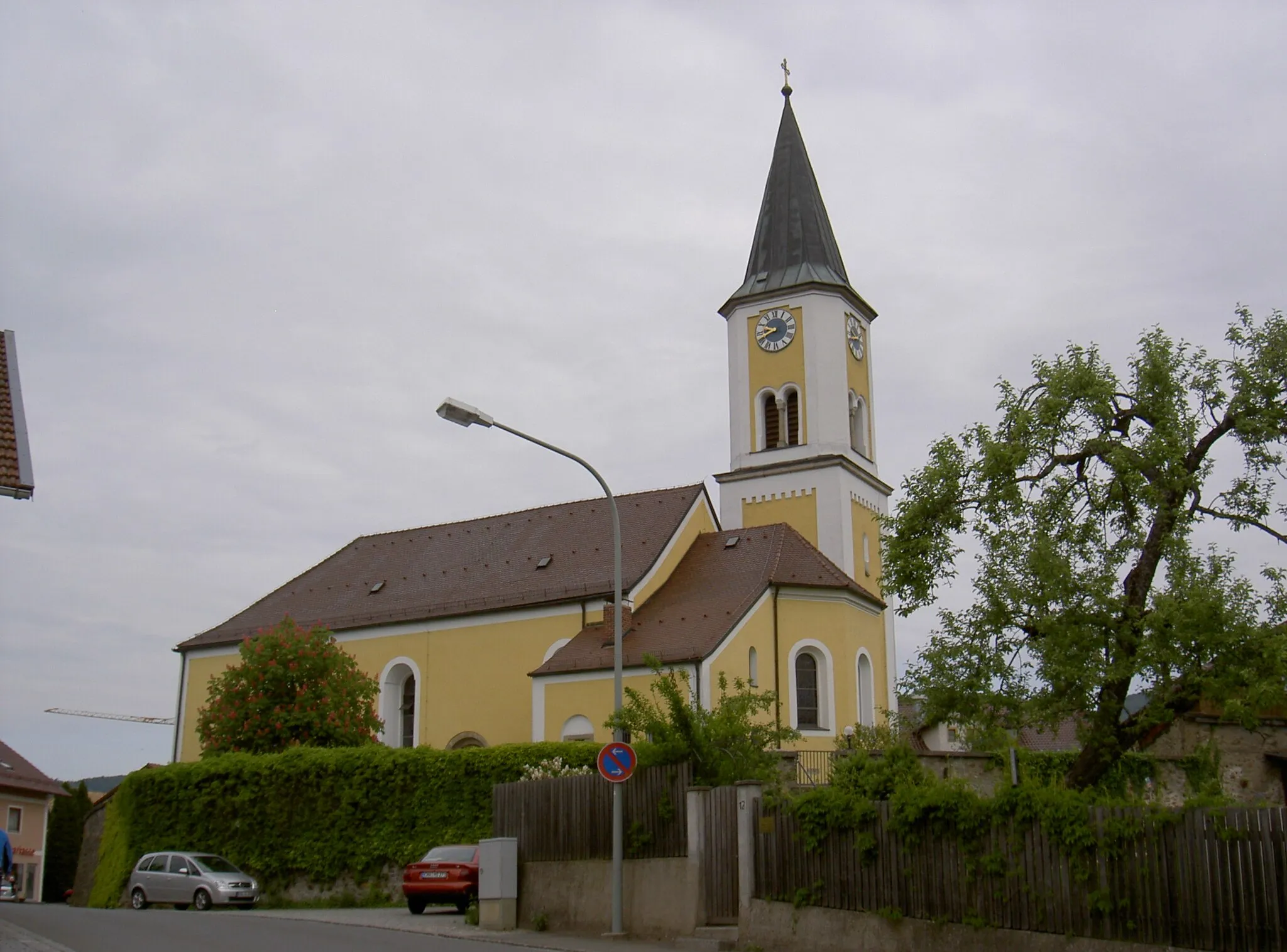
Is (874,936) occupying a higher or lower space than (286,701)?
lower

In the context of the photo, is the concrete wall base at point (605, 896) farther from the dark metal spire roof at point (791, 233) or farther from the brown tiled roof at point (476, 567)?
the dark metal spire roof at point (791, 233)

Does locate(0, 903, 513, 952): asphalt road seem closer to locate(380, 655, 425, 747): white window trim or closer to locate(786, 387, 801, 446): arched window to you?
locate(380, 655, 425, 747): white window trim

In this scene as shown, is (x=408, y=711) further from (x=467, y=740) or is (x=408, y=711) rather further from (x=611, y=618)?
(x=611, y=618)

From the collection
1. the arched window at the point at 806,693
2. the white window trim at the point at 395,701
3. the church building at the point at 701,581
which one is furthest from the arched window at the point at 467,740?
the arched window at the point at 806,693

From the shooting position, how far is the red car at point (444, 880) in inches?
922

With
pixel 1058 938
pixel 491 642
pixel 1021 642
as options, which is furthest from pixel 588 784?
pixel 491 642

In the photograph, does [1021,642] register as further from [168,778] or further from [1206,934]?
[168,778]

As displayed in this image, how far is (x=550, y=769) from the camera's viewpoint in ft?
87.4

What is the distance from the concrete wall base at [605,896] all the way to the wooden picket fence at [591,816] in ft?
0.54

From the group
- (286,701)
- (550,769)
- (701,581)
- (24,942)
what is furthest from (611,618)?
(24,942)

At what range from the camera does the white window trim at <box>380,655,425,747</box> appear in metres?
39.5

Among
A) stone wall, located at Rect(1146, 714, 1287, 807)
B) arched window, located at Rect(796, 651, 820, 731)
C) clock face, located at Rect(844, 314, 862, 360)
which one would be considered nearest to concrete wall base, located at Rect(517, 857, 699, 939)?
arched window, located at Rect(796, 651, 820, 731)

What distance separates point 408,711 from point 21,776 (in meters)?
22.9

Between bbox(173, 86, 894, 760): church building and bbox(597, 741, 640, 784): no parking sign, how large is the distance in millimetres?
12553
